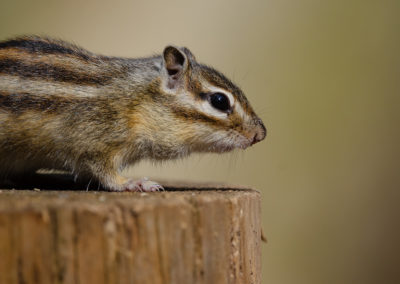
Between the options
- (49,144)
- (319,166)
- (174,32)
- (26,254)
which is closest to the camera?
(26,254)

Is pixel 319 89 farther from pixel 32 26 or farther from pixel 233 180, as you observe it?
pixel 32 26

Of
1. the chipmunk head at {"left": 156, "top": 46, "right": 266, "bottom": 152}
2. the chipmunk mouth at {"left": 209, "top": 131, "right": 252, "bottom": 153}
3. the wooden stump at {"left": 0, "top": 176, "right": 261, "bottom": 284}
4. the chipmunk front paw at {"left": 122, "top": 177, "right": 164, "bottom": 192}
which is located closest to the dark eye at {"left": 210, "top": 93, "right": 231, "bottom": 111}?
the chipmunk head at {"left": 156, "top": 46, "right": 266, "bottom": 152}

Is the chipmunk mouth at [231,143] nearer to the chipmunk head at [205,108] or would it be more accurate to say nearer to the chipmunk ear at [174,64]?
the chipmunk head at [205,108]

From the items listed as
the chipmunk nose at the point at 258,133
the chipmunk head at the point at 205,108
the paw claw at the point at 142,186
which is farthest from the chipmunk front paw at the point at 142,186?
the chipmunk nose at the point at 258,133

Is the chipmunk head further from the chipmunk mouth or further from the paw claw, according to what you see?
the paw claw

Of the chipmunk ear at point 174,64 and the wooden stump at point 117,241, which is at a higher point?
the chipmunk ear at point 174,64

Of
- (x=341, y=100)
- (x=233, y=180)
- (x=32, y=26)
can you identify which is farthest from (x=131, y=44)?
(x=341, y=100)

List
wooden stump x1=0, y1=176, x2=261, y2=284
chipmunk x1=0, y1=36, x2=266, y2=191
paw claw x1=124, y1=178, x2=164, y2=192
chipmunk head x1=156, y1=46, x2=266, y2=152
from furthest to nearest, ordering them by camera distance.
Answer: chipmunk head x1=156, y1=46, x2=266, y2=152 < chipmunk x1=0, y1=36, x2=266, y2=191 < paw claw x1=124, y1=178, x2=164, y2=192 < wooden stump x1=0, y1=176, x2=261, y2=284

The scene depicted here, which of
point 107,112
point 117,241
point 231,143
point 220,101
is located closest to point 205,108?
point 220,101
